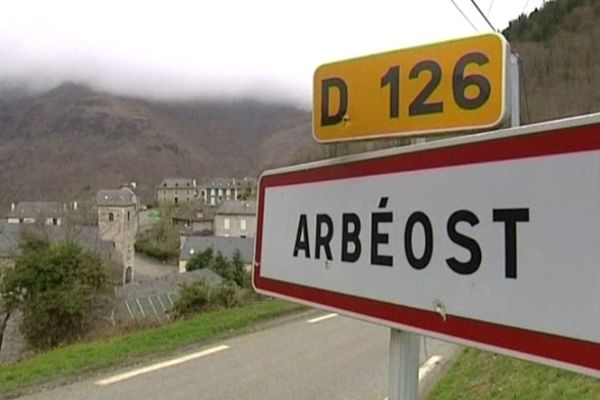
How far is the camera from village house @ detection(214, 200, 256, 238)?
80.2 metres

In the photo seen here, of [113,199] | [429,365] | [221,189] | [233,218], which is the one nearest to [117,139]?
[221,189]

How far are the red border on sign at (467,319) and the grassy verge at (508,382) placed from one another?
9.90ft

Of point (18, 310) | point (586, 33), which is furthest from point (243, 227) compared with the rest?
point (586, 33)

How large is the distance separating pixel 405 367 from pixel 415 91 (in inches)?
27.1

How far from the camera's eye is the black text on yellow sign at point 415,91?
3.79 ft

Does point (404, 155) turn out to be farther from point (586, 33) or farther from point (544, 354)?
point (586, 33)

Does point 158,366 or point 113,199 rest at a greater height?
point 113,199

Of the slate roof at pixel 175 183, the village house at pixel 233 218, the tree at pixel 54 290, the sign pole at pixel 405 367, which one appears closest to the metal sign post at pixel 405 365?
the sign pole at pixel 405 367

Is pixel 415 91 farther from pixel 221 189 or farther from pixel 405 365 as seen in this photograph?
pixel 221 189

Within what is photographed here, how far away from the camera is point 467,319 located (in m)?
1.03

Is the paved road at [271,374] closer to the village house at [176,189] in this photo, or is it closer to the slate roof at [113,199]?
the slate roof at [113,199]

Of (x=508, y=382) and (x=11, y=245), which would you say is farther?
(x=11, y=245)

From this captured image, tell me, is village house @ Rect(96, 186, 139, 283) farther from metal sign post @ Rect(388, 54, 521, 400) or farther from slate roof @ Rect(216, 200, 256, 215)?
metal sign post @ Rect(388, 54, 521, 400)

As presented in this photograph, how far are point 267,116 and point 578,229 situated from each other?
166302 mm
